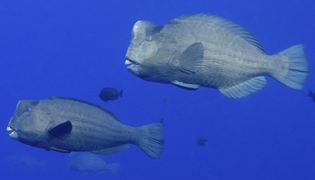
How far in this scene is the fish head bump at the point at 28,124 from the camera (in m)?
3.10

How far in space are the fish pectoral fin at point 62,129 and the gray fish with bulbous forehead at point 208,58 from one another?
1134 mm

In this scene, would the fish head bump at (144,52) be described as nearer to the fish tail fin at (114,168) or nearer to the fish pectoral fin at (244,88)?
the fish pectoral fin at (244,88)

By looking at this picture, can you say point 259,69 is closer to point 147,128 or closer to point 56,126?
point 147,128

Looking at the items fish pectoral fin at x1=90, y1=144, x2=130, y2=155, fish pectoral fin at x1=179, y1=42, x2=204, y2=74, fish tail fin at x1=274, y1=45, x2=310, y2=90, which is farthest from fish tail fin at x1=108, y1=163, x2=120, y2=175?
fish tail fin at x1=274, y1=45, x2=310, y2=90

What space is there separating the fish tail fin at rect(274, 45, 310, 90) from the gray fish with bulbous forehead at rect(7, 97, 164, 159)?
75.9 inches

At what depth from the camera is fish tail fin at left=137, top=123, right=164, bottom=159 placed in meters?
3.58

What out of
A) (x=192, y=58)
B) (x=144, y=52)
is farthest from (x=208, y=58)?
(x=144, y=52)

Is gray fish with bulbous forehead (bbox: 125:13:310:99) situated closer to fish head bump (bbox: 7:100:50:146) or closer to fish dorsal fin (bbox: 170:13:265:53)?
fish dorsal fin (bbox: 170:13:265:53)

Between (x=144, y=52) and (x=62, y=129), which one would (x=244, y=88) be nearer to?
(x=144, y=52)

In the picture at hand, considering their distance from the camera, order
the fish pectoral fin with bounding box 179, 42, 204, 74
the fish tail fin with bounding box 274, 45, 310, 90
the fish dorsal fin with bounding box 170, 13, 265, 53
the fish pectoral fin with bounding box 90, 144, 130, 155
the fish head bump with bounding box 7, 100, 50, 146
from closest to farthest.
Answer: the fish pectoral fin with bounding box 179, 42, 204, 74
the fish tail fin with bounding box 274, 45, 310, 90
the fish dorsal fin with bounding box 170, 13, 265, 53
the fish head bump with bounding box 7, 100, 50, 146
the fish pectoral fin with bounding box 90, 144, 130, 155

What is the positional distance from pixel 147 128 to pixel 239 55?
5.80 ft

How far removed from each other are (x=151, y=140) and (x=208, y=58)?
1.59 m

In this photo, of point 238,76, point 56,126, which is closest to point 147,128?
point 56,126

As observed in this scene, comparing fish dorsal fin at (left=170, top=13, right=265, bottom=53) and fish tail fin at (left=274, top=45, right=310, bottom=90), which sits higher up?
fish dorsal fin at (left=170, top=13, right=265, bottom=53)
